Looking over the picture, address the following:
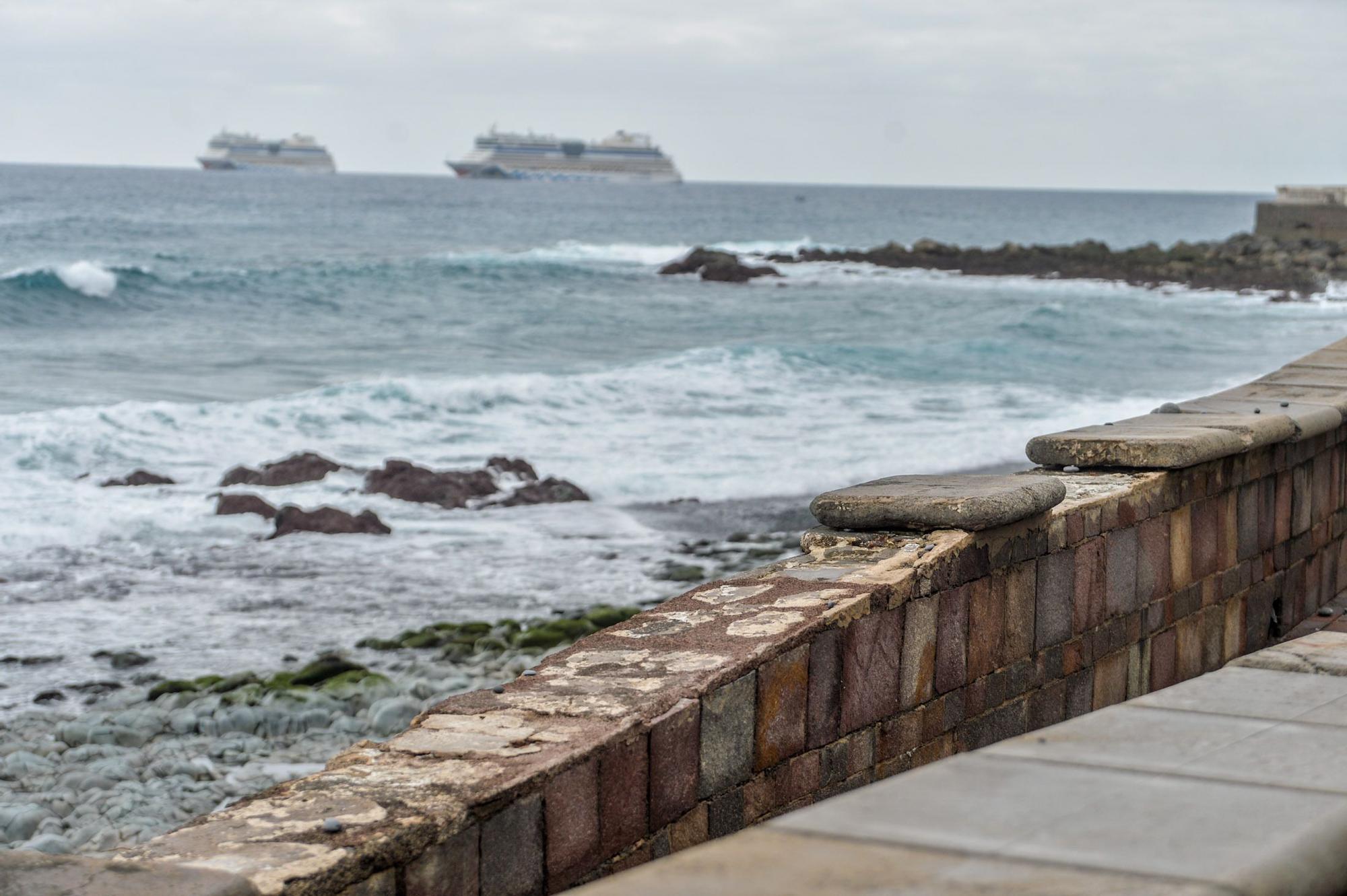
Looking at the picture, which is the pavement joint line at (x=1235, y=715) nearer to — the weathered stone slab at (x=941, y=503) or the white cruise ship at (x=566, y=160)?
the weathered stone slab at (x=941, y=503)

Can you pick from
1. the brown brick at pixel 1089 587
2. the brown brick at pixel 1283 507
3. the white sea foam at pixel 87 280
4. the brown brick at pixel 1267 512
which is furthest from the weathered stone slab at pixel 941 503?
the white sea foam at pixel 87 280

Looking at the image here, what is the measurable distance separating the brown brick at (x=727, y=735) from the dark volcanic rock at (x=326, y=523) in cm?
954

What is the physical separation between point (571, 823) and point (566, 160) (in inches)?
5520

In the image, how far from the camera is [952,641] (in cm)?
449

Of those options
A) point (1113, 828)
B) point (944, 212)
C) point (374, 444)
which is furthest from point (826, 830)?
point (944, 212)

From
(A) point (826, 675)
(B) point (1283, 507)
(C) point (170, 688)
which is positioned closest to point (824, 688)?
(A) point (826, 675)

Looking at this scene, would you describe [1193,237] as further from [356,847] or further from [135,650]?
[356,847]

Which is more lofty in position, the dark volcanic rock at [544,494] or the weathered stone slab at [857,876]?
the weathered stone slab at [857,876]

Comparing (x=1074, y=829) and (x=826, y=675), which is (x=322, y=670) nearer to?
(x=826, y=675)

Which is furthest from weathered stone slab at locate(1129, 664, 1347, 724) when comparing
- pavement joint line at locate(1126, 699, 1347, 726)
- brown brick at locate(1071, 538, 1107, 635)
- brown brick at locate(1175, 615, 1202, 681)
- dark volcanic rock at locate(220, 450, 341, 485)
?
dark volcanic rock at locate(220, 450, 341, 485)

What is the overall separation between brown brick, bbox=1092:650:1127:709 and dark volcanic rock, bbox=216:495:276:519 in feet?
30.5

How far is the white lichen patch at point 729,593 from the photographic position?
416 centimetres

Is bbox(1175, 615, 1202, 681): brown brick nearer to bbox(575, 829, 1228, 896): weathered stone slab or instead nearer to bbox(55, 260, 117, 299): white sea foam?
bbox(575, 829, 1228, 896): weathered stone slab

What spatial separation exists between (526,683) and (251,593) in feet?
26.5
